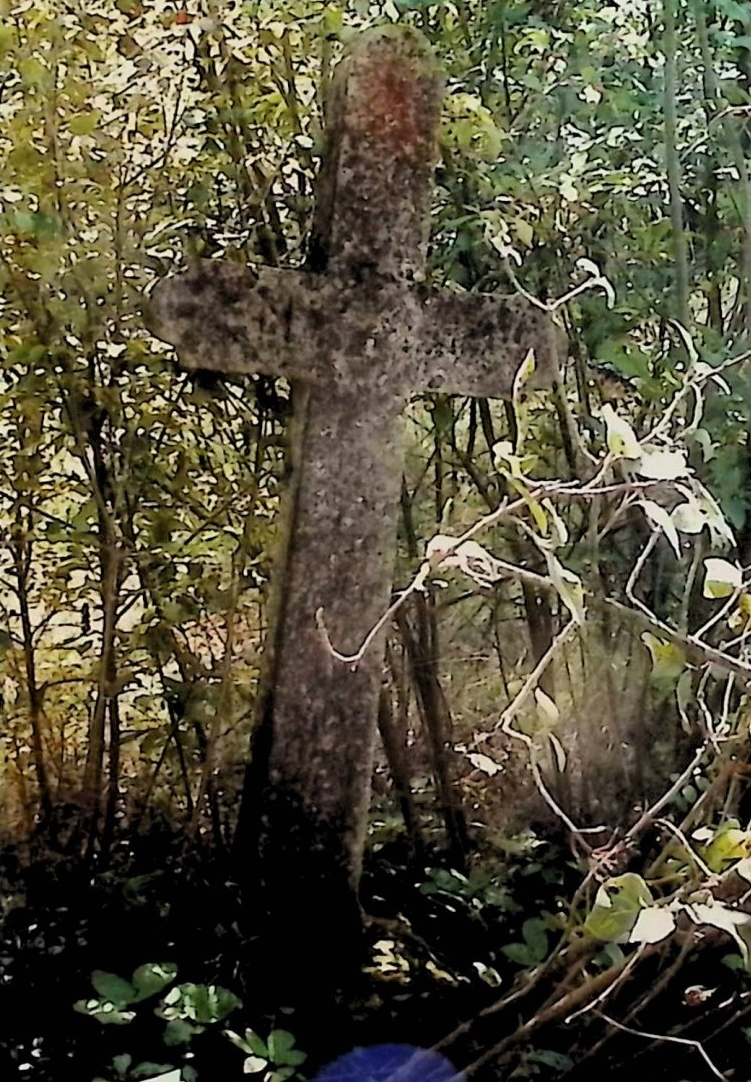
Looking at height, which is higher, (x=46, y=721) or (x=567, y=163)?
(x=567, y=163)

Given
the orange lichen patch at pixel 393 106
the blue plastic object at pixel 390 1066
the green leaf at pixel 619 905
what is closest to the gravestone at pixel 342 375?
the orange lichen patch at pixel 393 106

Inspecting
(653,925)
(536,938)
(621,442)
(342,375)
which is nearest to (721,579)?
(621,442)

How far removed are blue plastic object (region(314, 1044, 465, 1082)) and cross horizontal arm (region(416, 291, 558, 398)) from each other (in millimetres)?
562

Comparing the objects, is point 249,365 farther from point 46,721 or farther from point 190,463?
point 46,721

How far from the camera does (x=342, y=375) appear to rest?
1067 mm

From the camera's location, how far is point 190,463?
119cm

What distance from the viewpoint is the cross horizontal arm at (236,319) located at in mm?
1012

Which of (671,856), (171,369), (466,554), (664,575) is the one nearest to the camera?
(466,554)

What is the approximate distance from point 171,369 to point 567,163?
42cm

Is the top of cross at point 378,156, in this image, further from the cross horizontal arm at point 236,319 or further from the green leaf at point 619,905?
the green leaf at point 619,905

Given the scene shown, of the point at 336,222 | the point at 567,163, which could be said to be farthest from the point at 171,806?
the point at 567,163

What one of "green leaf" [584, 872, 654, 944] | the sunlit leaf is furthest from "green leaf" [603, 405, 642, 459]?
"green leaf" [584, 872, 654, 944]

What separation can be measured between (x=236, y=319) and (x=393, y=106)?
8.4 inches

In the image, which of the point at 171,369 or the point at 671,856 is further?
the point at 171,369
